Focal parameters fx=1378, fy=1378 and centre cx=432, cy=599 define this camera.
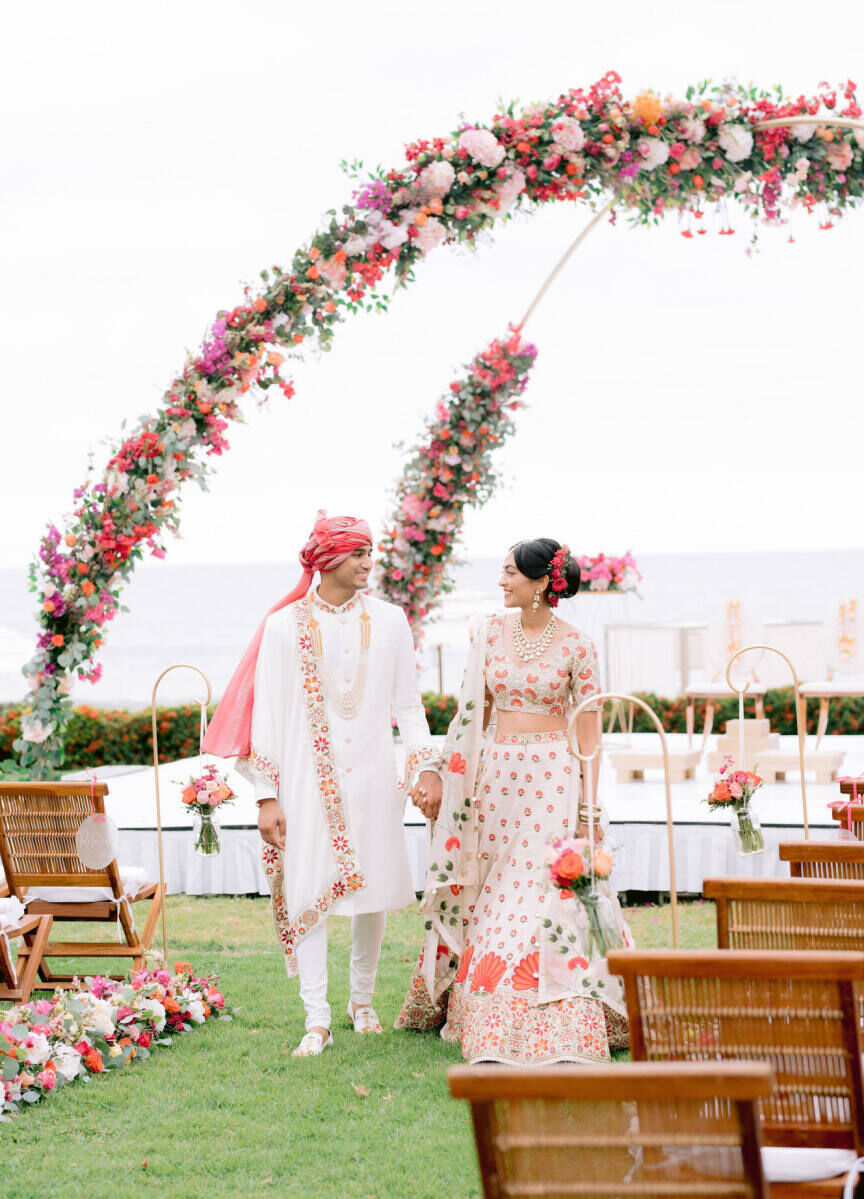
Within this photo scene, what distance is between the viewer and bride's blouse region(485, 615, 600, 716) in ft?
14.3

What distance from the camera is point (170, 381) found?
6219 mm

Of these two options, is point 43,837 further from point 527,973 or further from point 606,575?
point 606,575

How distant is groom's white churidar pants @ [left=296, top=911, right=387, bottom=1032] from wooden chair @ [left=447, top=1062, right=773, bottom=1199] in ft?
8.34

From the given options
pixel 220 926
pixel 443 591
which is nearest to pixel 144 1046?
pixel 220 926

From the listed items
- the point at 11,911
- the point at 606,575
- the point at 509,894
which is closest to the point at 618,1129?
the point at 509,894

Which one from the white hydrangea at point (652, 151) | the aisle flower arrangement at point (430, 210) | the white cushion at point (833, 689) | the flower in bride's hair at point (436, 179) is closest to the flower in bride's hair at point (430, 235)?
the aisle flower arrangement at point (430, 210)

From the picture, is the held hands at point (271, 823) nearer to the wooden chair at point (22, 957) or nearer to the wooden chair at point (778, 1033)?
the wooden chair at point (22, 957)

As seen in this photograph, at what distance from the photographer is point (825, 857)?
334cm

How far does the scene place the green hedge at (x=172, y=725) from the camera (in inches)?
468

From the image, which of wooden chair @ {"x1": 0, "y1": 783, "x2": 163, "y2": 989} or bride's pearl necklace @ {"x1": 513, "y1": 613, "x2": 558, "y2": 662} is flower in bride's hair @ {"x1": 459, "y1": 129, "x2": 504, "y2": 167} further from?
wooden chair @ {"x1": 0, "y1": 783, "x2": 163, "y2": 989}

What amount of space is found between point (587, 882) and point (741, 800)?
93 cm

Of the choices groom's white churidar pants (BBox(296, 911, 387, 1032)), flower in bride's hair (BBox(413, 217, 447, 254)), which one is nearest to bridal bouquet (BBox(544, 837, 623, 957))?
groom's white churidar pants (BBox(296, 911, 387, 1032))

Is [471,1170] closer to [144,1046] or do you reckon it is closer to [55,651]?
[144,1046]

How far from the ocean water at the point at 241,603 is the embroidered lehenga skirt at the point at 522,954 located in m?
18.7
